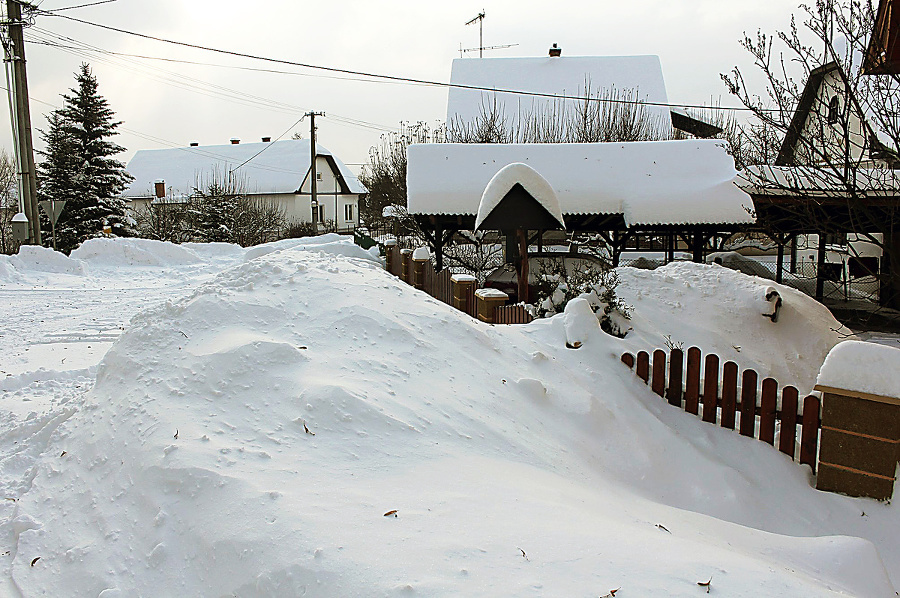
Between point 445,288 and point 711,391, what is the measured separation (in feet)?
19.0

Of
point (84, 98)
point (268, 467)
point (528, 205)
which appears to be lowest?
point (268, 467)

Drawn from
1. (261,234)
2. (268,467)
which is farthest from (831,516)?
(261,234)

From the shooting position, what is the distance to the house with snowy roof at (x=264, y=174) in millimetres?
47750

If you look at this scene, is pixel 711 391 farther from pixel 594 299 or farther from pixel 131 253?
pixel 131 253

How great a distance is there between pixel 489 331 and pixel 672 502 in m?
2.09

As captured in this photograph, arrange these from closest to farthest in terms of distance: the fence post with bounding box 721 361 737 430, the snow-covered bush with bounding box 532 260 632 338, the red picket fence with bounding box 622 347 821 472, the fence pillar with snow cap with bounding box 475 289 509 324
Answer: the red picket fence with bounding box 622 347 821 472 → the fence post with bounding box 721 361 737 430 → the snow-covered bush with bounding box 532 260 632 338 → the fence pillar with snow cap with bounding box 475 289 509 324

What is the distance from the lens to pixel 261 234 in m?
33.1

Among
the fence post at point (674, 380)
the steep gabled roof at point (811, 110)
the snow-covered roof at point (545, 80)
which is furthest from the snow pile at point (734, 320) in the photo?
the snow-covered roof at point (545, 80)

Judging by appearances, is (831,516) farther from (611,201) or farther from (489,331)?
(611,201)

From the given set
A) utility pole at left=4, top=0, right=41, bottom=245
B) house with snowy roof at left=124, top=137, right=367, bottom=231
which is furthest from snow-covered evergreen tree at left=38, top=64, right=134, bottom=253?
house with snowy roof at left=124, top=137, right=367, bottom=231

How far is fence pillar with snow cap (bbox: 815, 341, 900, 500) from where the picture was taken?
444 centimetres

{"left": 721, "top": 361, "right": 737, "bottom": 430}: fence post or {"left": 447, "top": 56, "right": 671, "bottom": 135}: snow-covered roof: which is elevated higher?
{"left": 447, "top": 56, "right": 671, "bottom": 135}: snow-covered roof

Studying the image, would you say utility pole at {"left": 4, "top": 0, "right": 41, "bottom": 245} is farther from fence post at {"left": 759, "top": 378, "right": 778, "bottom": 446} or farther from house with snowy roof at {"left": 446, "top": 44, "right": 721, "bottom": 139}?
fence post at {"left": 759, "top": 378, "right": 778, "bottom": 446}

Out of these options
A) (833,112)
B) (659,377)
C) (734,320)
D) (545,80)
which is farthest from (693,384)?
(545,80)
